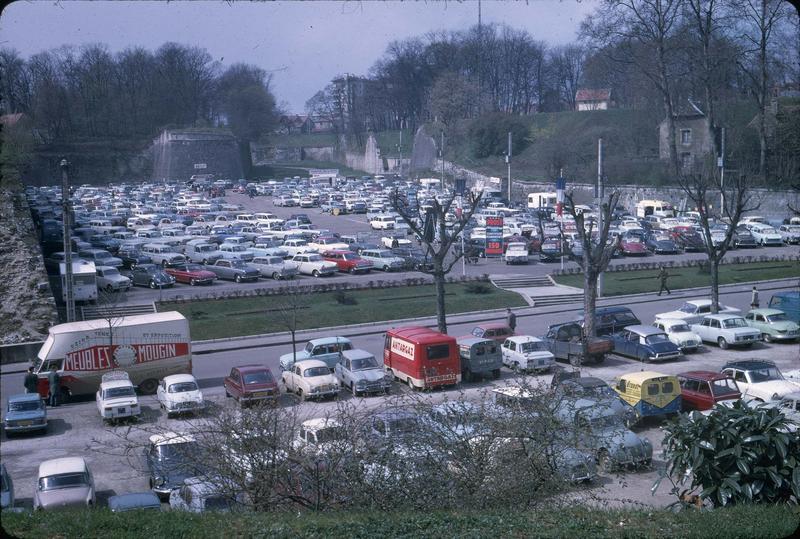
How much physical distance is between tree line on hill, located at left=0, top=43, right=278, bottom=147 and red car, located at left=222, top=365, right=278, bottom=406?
35.0 ft

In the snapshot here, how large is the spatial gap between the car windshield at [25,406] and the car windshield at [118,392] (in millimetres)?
1350

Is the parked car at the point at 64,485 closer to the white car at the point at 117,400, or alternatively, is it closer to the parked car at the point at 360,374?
the white car at the point at 117,400

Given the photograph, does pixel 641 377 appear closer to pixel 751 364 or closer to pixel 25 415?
pixel 751 364

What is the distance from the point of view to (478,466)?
789 cm

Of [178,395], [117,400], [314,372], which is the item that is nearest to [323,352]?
[314,372]

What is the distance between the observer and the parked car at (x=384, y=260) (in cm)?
3528

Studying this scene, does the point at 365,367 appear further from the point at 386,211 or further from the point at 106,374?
the point at 386,211

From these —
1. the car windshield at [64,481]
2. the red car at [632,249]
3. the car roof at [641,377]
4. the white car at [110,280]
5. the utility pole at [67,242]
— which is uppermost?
the utility pole at [67,242]

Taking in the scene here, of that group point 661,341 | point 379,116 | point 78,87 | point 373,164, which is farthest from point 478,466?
point 373,164

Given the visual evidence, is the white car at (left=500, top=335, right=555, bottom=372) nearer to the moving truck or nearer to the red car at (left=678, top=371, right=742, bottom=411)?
the red car at (left=678, top=371, right=742, bottom=411)

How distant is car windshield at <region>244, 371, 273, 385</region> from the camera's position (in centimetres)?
1711

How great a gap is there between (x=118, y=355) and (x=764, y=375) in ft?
48.7

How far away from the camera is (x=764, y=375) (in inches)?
667

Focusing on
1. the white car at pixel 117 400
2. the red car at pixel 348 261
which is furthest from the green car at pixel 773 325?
the white car at pixel 117 400
